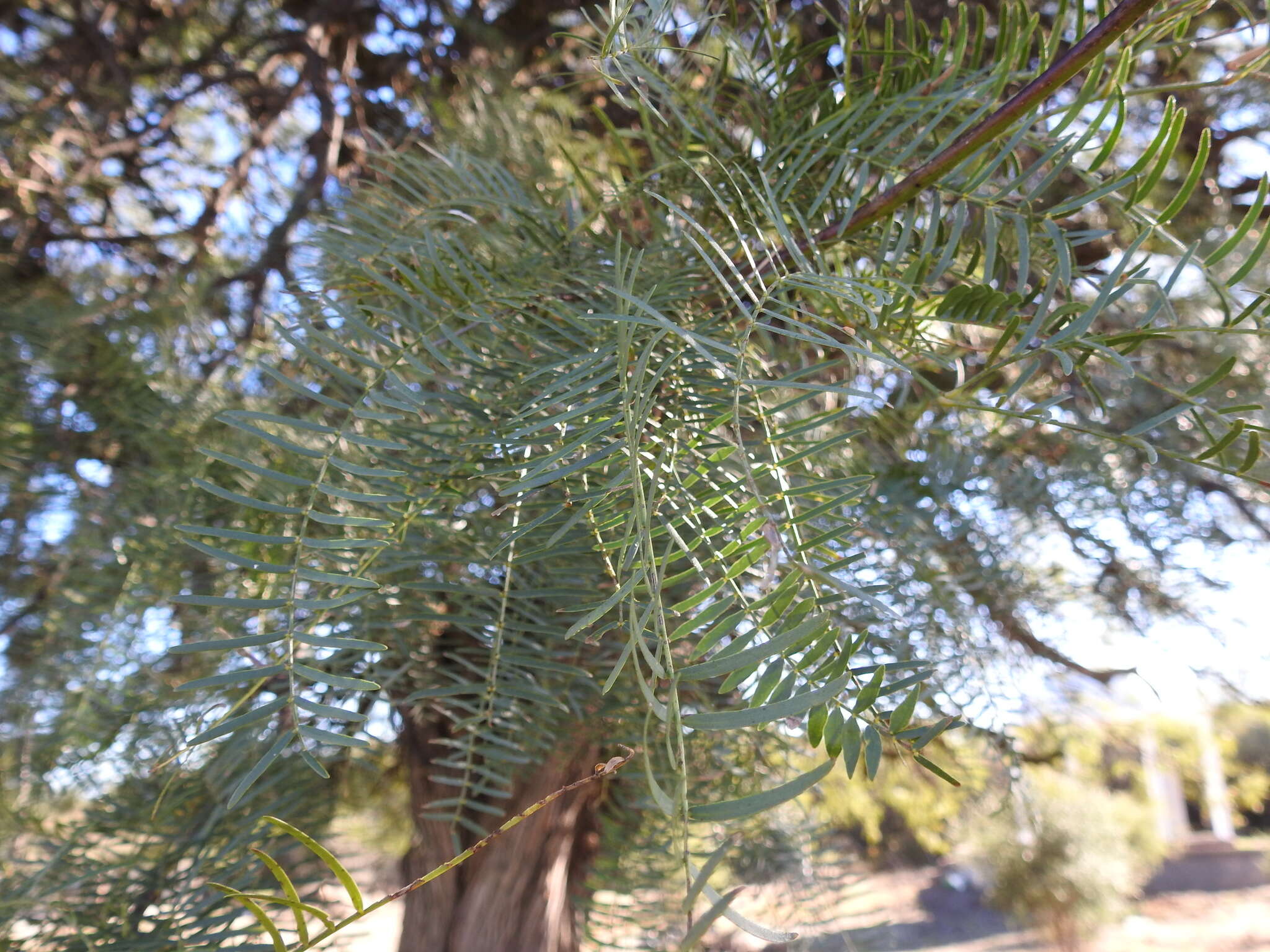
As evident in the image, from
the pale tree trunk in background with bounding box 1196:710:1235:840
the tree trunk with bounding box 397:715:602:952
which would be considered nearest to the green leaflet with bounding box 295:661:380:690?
the tree trunk with bounding box 397:715:602:952

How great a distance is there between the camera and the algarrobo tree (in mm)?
136

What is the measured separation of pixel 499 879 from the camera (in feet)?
1.67

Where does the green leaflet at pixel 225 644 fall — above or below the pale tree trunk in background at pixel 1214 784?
above

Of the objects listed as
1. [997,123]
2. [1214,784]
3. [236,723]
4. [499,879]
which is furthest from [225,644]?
[1214,784]

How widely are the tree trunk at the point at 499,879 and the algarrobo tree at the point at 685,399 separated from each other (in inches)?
6.3

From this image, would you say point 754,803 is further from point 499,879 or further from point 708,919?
point 499,879

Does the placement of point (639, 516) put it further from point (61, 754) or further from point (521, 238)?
point (61, 754)

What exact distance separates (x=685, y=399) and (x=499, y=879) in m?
0.43

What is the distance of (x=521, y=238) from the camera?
9.8 inches

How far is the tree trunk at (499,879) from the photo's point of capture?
499mm

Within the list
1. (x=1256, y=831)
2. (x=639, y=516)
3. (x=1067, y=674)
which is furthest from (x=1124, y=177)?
(x=1256, y=831)

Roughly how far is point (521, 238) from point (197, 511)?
0.28 meters

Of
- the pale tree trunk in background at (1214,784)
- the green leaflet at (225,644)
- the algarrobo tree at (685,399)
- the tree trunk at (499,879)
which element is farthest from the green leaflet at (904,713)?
the pale tree trunk in background at (1214,784)

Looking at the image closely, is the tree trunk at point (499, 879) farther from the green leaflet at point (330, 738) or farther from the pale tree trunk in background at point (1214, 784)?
the pale tree trunk in background at point (1214, 784)
